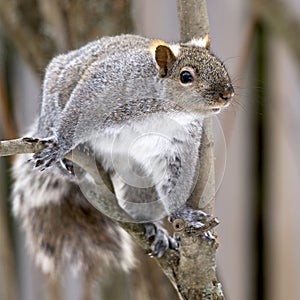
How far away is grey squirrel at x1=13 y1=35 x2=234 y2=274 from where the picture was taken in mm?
1177

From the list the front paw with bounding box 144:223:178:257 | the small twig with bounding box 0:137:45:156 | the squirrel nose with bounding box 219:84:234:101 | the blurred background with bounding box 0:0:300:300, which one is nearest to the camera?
the small twig with bounding box 0:137:45:156

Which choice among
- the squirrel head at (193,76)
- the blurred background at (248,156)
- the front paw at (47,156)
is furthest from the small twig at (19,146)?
the blurred background at (248,156)

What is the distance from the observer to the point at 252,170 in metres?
2.34

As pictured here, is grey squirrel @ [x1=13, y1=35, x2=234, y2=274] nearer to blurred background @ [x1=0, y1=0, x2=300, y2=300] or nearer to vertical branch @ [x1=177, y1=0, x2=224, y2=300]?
vertical branch @ [x1=177, y1=0, x2=224, y2=300]

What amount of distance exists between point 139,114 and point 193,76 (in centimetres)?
11

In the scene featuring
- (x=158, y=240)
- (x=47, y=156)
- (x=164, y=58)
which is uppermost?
(x=164, y=58)

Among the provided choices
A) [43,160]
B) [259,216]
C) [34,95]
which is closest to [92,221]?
[43,160]

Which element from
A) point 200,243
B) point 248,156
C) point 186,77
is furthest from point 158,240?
point 248,156

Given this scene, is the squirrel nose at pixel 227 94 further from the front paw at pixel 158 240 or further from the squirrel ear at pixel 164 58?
the front paw at pixel 158 240

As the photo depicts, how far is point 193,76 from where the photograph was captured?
1.17 m

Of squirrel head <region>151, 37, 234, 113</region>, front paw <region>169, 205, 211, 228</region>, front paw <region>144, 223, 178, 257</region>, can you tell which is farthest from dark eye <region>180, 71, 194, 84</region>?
front paw <region>144, 223, 178, 257</region>

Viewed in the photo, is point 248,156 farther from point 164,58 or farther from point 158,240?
point 164,58

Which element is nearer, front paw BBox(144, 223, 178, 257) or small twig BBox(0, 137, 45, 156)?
small twig BBox(0, 137, 45, 156)

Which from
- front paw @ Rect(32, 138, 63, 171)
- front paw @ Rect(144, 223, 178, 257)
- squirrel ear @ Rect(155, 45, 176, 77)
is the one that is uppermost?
→ squirrel ear @ Rect(155, 45, 176, 77)
